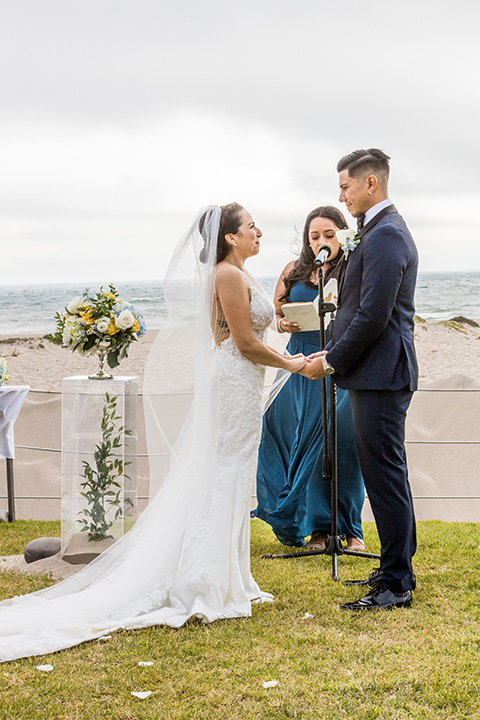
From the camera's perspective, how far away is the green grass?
2.15m

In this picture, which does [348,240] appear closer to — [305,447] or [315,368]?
[315,368]

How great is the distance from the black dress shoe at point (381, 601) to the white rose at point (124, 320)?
201 centimetres

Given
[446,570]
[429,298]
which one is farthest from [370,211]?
[429,298]

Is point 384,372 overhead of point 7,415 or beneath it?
overhead

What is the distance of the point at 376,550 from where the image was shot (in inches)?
170

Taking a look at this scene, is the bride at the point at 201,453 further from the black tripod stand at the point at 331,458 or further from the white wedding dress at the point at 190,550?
the black tripod stand at the point at 331,458

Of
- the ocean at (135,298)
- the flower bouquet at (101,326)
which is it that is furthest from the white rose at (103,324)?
the ocean at (135,298)

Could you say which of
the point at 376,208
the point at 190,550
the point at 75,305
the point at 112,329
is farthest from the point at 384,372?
the point at 75,305

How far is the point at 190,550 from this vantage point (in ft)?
10.3

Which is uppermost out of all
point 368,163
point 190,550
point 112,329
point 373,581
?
point 368,163

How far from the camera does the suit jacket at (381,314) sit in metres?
3.04

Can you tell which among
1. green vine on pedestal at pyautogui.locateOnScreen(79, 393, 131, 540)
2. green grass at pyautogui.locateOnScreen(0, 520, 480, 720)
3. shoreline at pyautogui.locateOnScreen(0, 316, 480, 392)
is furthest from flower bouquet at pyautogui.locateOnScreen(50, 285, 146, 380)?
shoreline at pyautogui.locateOnScreen(0, 316, 480, 392)

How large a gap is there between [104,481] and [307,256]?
6.21 feet

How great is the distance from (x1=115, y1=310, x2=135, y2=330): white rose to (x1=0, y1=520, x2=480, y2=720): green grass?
1786 millimetres
